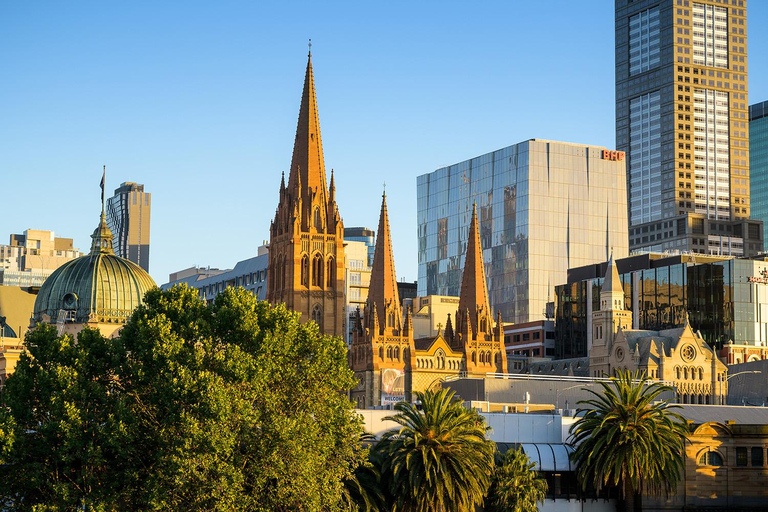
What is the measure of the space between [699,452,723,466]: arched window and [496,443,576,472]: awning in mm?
11155

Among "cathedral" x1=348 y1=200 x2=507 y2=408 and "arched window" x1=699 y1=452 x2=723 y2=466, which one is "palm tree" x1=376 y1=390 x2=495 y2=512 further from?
"cathedral" x1=348 y1=200 x2=507 y2=408

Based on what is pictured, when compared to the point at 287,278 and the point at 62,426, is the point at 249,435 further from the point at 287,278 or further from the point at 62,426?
the point at 287,278

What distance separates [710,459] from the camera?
109438mm

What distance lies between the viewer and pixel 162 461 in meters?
75.4

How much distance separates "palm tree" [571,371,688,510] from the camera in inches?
3821

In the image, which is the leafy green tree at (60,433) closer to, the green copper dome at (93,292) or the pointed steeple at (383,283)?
the green copper dome at (93,292)

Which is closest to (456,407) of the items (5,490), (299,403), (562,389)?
(299,403)

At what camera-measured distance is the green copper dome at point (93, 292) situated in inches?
6201

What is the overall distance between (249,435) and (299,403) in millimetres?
5770

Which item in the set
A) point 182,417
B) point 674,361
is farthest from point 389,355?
point 182,417

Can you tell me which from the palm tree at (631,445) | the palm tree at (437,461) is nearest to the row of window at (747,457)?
the palm tree at (631,445)

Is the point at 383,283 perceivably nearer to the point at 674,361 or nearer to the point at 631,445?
the point at 674,361

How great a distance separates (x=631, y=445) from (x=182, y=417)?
37456 mm

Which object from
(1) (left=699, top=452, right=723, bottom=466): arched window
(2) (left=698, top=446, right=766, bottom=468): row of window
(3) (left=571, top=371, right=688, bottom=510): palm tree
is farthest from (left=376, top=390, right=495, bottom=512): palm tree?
(2) (left=698, top=446, right=766, bottom=468): row of window
